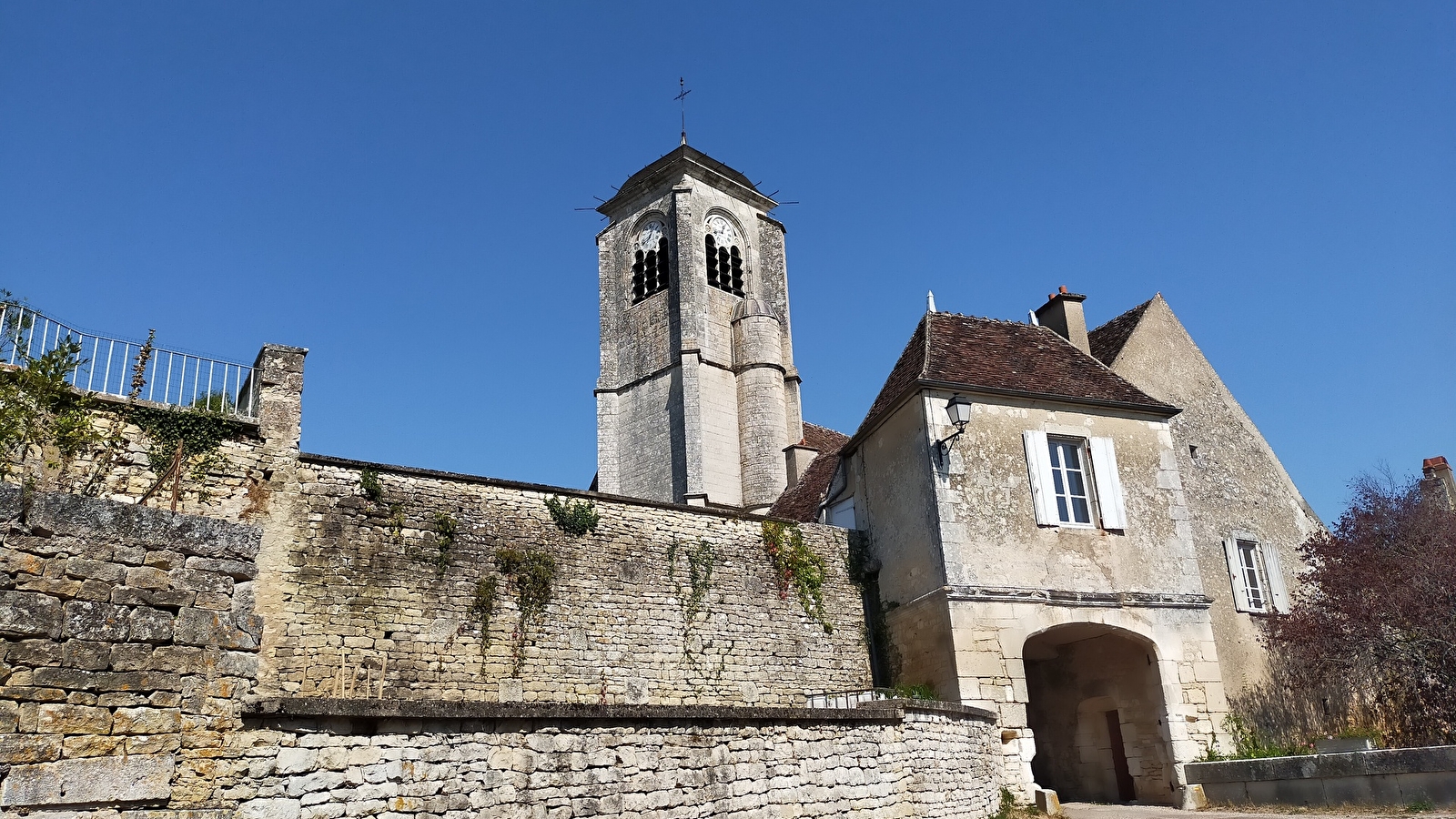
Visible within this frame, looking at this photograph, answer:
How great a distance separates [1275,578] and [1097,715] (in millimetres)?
4236

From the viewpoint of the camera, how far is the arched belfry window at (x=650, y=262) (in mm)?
30188

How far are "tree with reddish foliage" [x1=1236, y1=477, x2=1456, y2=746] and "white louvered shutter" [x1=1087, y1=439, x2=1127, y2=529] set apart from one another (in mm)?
3366

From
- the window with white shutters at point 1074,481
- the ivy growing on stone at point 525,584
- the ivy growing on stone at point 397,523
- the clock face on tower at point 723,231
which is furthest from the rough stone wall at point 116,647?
the clock face on tower at point 723,231

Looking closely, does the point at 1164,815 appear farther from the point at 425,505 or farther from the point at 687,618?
the point at 425,505

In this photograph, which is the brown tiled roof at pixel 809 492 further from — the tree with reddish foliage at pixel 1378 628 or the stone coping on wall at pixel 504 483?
the tree with reddish foliage at pixel 1378 628

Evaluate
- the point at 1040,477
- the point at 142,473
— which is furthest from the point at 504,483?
the point at 1040,477

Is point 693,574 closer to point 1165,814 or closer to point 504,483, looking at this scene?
point 504,483

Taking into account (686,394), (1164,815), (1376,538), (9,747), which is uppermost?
(686,394)

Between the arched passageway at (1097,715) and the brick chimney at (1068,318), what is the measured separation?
4.87 metres

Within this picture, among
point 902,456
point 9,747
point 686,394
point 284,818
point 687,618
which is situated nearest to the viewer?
point 9,747

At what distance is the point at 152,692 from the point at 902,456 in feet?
35.2

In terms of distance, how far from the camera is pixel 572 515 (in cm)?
1232

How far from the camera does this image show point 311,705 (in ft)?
17.0

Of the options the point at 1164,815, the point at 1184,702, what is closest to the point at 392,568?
the point at 1164,815
